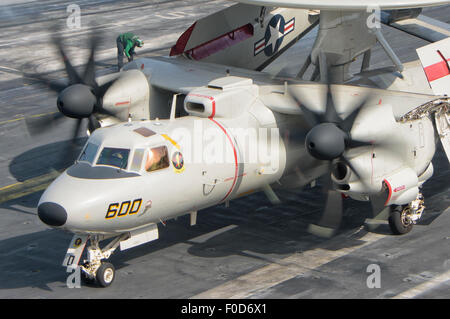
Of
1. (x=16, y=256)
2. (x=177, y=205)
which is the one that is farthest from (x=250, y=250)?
(x=16, y=256)

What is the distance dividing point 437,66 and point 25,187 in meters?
15.6

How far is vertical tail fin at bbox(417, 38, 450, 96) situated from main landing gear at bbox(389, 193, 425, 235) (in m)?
3.54

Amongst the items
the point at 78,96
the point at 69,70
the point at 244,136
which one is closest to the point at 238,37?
the point at 69,70

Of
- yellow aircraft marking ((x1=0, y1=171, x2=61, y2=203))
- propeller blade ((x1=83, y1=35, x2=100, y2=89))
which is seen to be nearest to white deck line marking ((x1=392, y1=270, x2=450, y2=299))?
propeller blade ((x1=83, y1=35, x2=100, y2=89))

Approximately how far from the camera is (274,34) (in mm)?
30703

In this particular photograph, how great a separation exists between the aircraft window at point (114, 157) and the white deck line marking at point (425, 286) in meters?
8.09

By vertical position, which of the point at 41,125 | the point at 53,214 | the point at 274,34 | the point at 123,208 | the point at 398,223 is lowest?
the point at 398,223

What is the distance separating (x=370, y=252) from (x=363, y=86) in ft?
19.3

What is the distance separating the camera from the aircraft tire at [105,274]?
2195cm

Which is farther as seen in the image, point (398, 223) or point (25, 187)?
point (25, 187)

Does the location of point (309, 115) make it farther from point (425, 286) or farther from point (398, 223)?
point (425, 286)

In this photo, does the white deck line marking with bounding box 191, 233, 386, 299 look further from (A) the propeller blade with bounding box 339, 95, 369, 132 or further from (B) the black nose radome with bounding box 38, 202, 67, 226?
(B) the black nose radome with bounding box 38, 202, 67, 226

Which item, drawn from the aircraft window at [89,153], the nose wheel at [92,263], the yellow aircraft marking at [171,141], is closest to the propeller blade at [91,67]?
the aircraft window at [89,153]

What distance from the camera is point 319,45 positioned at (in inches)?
1062
